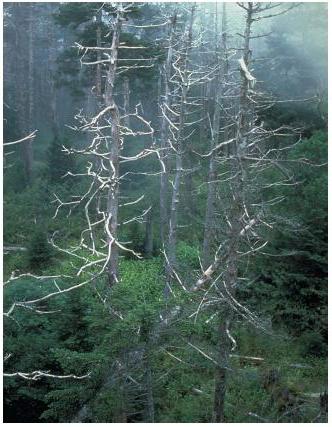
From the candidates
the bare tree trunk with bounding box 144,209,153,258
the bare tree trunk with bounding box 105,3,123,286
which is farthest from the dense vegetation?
the bare tree trunk with bounding box 105,3,123,286

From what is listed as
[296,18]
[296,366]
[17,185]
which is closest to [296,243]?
[296,366]

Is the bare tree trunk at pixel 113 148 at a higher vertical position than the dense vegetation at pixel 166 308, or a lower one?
higher

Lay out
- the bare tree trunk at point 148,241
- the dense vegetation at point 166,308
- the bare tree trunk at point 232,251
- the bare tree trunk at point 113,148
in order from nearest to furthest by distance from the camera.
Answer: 1. the dense vegetation at point 166,308
2. the bare tree trunk at point 232,251
3. the bare tree trunk at point 113,148
4. the bare tree trunk at point 148,241

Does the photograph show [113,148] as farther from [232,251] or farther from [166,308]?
[166,308]

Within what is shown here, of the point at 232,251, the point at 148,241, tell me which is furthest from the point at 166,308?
the point at 148,241

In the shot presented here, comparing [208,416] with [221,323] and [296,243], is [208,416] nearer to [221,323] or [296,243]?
[221,323]

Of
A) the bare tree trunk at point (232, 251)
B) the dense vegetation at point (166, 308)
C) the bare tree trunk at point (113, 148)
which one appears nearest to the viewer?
the dense vegetation at point (166, 308)

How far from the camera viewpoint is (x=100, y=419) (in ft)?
18.2

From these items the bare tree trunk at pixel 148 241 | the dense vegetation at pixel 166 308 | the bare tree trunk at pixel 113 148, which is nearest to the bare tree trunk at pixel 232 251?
the dense vegetation at pixel 166 308

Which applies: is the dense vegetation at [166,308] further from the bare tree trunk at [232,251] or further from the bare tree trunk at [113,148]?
the bare tree trunk at [113,148]

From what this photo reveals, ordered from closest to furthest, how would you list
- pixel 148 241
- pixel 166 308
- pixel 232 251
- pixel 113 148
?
pixel 166 308 < pixel 232 251 < pixel 113 148 < pixel 148 241

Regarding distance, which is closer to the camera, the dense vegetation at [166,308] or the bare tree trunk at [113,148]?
the dense vegetation at [166,308]

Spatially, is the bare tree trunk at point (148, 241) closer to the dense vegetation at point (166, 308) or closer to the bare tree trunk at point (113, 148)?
the dense vegetation at point (166, 308)

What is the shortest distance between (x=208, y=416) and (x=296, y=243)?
4.13 meters
